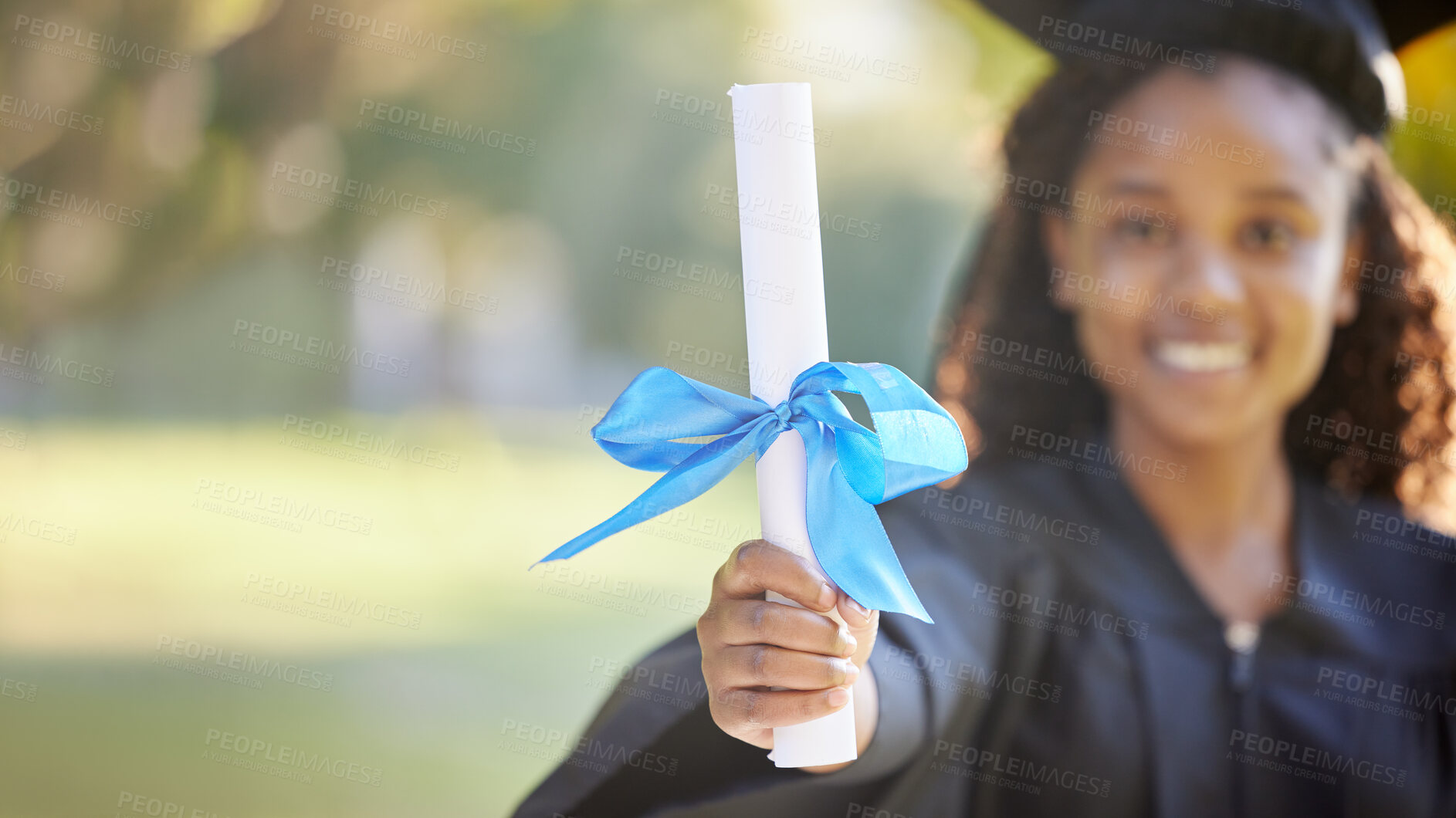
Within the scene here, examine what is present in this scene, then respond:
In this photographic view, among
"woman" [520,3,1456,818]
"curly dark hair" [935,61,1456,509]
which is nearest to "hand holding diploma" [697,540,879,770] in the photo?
"woman" [520,3,1456,818]

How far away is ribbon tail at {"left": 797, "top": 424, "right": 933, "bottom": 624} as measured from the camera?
0.75 m

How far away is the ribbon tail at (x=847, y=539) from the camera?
2.46 ft

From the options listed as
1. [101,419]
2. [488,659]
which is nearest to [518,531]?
[488,659]

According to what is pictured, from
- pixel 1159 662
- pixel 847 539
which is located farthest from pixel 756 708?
pixel 1159 662

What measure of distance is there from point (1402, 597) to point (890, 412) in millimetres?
2021

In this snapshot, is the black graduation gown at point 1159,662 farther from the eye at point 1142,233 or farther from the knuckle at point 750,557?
the knuckle at point 750,557

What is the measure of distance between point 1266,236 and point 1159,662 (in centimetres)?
86

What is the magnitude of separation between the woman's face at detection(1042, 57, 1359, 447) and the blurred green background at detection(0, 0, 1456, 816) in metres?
0.32

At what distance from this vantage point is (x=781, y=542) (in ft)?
2.60

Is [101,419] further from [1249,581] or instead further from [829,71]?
[1249,581]

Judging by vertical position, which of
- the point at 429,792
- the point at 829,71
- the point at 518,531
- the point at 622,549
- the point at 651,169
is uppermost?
the point at 829,71

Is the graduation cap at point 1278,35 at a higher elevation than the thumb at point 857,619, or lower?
higher

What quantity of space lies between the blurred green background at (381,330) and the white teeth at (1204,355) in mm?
533

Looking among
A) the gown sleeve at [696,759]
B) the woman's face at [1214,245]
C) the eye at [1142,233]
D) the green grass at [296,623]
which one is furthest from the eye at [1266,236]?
the green grass at [296,623]
